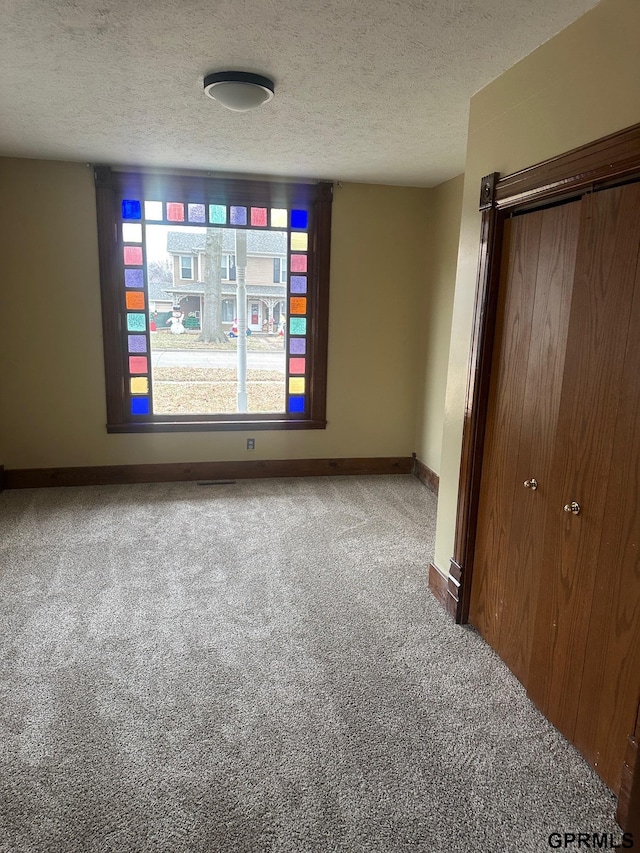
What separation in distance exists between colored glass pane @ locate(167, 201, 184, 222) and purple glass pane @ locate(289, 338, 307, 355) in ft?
4.35

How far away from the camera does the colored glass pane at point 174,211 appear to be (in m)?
4.41

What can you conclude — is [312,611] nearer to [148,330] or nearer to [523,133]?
[523,133]

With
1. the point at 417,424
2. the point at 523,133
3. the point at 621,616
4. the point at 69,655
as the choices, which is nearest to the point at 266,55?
the point at 523,133

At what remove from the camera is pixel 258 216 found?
15.0 feet

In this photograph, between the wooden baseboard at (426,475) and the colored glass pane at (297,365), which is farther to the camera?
the colored glass pane at (297,365)

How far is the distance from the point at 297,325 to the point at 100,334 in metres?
1.60

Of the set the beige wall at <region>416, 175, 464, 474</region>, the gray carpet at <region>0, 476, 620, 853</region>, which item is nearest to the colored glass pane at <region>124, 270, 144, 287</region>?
the gray carpet at <region>0, 476, 620, 853</region>

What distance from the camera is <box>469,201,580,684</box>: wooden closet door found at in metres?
2.06

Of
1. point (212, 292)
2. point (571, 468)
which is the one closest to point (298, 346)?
point (212, 292)

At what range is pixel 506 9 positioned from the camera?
185 centimetres

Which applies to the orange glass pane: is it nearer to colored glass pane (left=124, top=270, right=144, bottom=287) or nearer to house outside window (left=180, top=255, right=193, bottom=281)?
colored glass pane (left=124, top=270, right=144, bottom=287)

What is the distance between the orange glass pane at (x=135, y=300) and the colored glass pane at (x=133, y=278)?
55mm

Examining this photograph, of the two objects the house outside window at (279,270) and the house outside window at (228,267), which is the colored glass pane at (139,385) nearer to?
the house outside window at (228,267)

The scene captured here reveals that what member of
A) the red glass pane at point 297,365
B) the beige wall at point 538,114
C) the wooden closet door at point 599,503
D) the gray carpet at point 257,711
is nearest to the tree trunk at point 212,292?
the red glass pane at point 297,365
